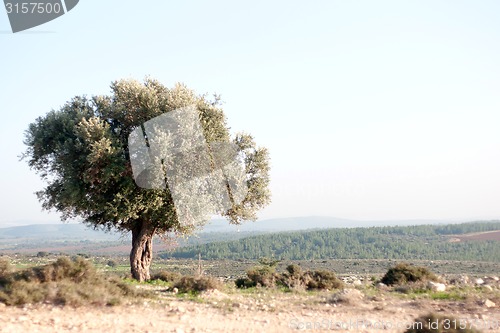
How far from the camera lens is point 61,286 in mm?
11203

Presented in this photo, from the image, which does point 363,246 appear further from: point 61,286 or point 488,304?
point 61,286

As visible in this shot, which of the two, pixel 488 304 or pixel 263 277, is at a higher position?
pixel 488 304

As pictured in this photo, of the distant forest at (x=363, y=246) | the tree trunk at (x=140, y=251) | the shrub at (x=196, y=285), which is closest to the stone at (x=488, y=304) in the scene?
the shrub at (x=196, y=285)

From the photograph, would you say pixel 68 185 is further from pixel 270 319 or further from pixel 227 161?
pixel 270 319

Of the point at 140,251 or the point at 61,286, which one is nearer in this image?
the point at 61,286

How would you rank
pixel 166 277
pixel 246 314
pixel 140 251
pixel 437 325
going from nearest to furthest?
pixel 437 325 → pixel 246 314 → pixel 140 251 → pixel 166 277

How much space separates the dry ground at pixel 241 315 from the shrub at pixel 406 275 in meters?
6.85

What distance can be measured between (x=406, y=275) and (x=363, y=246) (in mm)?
102776

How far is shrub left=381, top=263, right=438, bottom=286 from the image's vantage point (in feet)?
68.4

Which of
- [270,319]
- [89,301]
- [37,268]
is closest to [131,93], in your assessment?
[37,268]

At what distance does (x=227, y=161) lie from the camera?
827 inches

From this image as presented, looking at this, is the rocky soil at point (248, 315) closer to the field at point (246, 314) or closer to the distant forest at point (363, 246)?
the field at point (246, 314)

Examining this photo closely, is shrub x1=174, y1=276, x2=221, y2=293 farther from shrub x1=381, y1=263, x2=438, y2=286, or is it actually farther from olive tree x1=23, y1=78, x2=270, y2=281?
shrub x1=381, y1=263, x2=438, y2=286

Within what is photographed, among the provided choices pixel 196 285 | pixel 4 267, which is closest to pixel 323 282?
pixel 196 285
